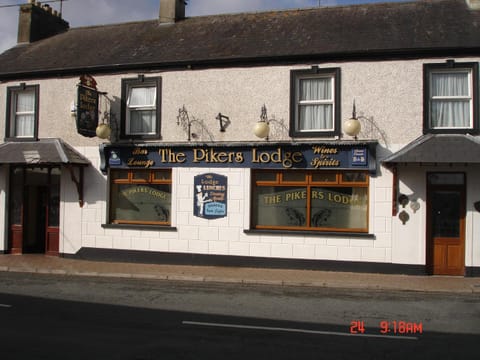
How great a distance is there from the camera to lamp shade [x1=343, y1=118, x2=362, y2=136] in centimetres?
1120

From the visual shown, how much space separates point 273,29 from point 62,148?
23.1 ft

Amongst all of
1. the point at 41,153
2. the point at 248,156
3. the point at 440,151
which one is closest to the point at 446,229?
the point at 440,151

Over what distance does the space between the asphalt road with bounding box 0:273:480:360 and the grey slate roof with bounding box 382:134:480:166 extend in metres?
2.99

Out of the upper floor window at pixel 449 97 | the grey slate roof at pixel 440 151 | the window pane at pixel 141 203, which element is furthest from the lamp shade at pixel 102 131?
the upper floor window at pixel 449 97

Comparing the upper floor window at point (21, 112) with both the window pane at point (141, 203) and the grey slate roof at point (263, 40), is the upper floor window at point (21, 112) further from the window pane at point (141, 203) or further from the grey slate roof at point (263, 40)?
the window pane at point (141, 203)

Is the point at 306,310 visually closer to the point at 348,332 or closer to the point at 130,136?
the point at 348,332

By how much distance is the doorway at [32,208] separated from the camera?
14.2 metres

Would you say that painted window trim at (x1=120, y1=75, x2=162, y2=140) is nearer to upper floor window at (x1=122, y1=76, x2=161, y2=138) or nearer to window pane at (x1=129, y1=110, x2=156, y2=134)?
upper floor window at (x1=122, y1=76, x2=161, y2=138)

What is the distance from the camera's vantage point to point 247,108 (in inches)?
487

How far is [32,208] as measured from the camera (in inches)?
574

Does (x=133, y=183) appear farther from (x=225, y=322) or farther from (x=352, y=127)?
(x=225, y=322)

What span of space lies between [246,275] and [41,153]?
6829 millimetres

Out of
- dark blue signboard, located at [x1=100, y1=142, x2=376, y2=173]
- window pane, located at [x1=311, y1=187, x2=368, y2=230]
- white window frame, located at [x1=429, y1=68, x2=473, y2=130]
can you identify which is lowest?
window pane, located at [x1=311, y1=187, x2=368, y2=230]
